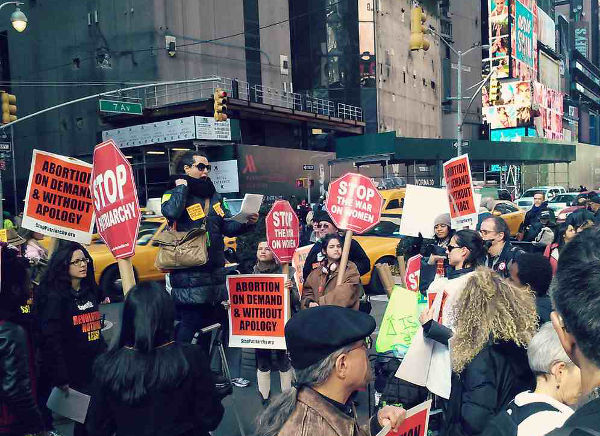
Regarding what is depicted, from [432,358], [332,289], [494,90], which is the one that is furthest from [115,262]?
[494,90]

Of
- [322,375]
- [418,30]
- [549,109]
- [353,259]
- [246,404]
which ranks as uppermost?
[549,109]

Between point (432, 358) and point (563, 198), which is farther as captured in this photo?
point (563, 198)

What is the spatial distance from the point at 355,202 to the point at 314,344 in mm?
4306

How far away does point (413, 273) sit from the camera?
21.3 feet

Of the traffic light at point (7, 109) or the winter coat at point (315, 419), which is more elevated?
the traffic light at point (7, 109)

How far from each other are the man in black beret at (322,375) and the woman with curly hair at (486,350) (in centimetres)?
110

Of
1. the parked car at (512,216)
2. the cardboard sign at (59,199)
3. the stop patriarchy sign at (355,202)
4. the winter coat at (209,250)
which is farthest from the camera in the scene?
the parked car at (512,216)

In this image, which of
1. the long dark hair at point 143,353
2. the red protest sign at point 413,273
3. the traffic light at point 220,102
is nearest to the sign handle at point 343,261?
the red protest sign at point 413,273

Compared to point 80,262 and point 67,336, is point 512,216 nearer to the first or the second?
point 80,262

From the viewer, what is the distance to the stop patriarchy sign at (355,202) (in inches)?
249

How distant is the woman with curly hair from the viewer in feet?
10.0

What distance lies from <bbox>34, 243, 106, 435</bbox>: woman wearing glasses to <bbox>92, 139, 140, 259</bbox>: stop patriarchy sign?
0.89m

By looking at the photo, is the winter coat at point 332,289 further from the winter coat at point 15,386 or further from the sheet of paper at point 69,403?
the winter coat at point 15,386

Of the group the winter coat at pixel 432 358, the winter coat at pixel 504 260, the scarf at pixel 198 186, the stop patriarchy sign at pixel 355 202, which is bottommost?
the winter coat at pixel 432 358
